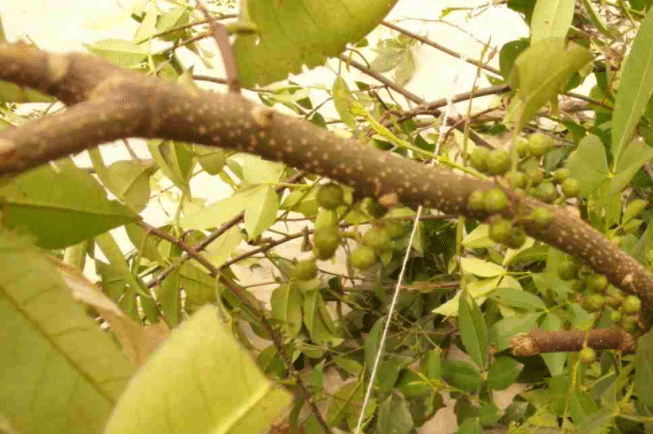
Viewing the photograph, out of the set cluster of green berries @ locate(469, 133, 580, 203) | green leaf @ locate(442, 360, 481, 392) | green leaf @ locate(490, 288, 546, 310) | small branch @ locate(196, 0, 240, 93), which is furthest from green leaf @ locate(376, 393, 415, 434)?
small branch @ locate(196, 0, 240, 93)

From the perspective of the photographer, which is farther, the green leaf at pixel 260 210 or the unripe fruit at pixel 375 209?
the green leaf at pixel 260 210

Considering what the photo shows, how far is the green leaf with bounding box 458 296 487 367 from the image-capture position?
0.53 m

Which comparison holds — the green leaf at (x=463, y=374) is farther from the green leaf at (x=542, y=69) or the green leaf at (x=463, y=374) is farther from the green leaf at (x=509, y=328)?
the green leaf at (x=542, y=69)

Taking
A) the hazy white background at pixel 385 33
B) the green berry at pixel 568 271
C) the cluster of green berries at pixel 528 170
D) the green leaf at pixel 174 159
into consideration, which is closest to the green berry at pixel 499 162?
the cluster of green berries at pixel 528 170

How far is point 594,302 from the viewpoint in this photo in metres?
0.34

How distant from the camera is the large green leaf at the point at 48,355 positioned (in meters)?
0.23

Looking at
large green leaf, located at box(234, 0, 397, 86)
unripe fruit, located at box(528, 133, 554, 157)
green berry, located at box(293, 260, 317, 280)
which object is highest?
large green leaf, located at box(234, 0, 397, 86)

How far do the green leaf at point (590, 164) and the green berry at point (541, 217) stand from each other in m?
0.19

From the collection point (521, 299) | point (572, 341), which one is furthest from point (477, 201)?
point (521, 299)

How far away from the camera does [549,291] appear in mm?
557

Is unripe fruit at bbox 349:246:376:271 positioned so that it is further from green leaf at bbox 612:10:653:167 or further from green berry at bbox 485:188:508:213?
green leaf at bbox 612:10:653:167

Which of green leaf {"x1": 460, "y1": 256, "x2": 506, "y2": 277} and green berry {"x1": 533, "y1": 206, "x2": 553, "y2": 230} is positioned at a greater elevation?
green berry {"x1": 533, "y1": 206, "x2": 553, "y2": 230}

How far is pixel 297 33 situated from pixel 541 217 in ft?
0.43

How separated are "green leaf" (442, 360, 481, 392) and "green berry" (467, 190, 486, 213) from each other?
0.38 meters
